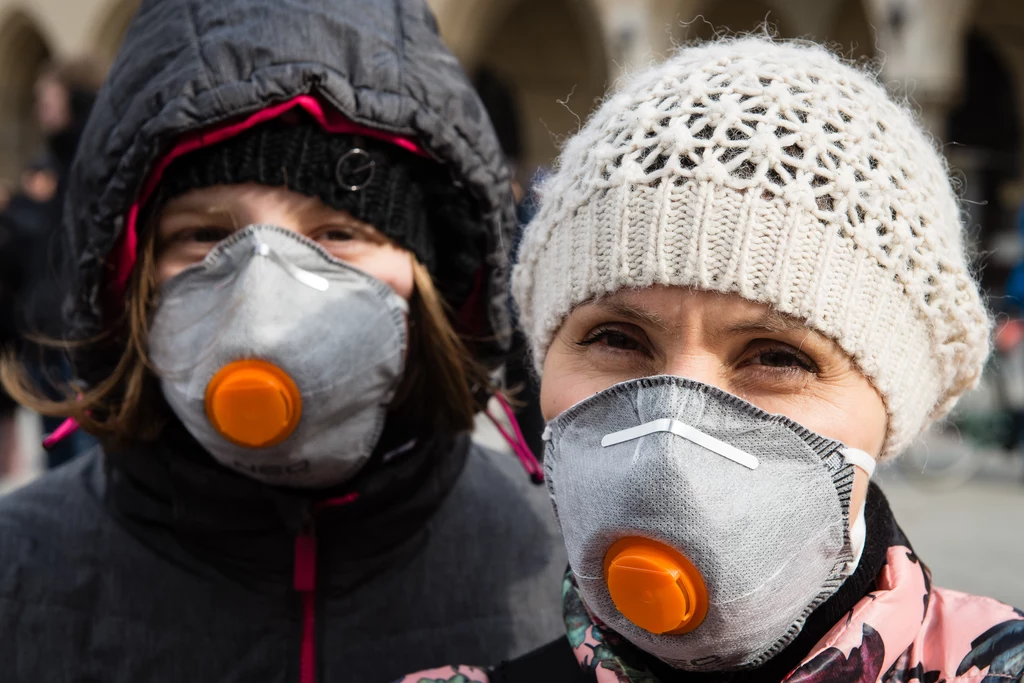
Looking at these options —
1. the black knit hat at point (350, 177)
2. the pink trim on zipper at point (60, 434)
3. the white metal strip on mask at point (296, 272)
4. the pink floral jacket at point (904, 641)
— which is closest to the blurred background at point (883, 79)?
the black knit hat at point (350, 177)

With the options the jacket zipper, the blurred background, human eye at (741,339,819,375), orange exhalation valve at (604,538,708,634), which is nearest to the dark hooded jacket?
the jacket zipper

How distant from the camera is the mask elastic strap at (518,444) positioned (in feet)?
6.32

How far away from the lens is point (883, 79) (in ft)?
32.3

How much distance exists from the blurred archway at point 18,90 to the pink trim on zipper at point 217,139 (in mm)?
16614

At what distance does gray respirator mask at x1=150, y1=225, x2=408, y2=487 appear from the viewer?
1623mm

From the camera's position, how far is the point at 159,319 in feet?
5.73

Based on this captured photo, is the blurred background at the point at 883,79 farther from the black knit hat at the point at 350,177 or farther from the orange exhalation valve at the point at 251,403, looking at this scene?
the orange exhalation valve at the point at 251,403

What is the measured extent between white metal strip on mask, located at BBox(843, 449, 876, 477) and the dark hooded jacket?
2.45 feet

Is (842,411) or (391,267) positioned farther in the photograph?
(391,267)

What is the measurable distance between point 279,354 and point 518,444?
1.75ft

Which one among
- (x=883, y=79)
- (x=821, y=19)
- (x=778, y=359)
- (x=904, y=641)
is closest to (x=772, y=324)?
(x=778, y=359)

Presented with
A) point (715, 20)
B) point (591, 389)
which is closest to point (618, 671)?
point (591, 389)

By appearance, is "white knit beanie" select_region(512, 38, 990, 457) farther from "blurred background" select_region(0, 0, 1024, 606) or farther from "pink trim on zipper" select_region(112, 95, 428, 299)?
"pink trim on zipper" select_region(112, 95, 428, 299)

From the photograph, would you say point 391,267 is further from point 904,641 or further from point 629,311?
point 904,641
